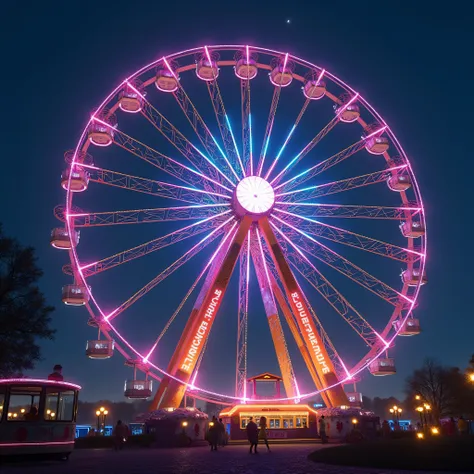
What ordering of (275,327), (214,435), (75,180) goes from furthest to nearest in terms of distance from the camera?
1. (275,327)
2. (75,180)
3. (214,435)

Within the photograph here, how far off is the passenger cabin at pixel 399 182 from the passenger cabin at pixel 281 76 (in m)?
8.62

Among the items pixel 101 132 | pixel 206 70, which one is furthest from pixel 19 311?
pixel 206 70

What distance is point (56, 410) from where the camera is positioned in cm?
1519

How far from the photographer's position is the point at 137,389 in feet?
84.5

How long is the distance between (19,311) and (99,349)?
707 cm

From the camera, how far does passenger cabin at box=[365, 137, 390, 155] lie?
101ft

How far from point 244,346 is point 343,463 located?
1736 cm

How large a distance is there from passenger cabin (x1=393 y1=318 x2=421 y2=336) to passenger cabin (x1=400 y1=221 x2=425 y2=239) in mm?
4886

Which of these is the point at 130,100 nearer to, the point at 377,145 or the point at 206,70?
the point at 206,70

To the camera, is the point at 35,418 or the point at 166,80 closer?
the point at 35,418

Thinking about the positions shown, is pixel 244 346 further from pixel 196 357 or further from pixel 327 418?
pixel 327 418

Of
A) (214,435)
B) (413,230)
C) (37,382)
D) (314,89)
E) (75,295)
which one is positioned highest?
(314,89)

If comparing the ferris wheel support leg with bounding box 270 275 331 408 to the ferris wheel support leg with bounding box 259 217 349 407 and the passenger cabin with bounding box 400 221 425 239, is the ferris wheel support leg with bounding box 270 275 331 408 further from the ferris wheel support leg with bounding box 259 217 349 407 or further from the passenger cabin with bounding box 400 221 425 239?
the passenger cabin with bounding box 400 221 425 239

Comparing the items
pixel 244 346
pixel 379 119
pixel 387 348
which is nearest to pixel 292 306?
pixel 244 346
